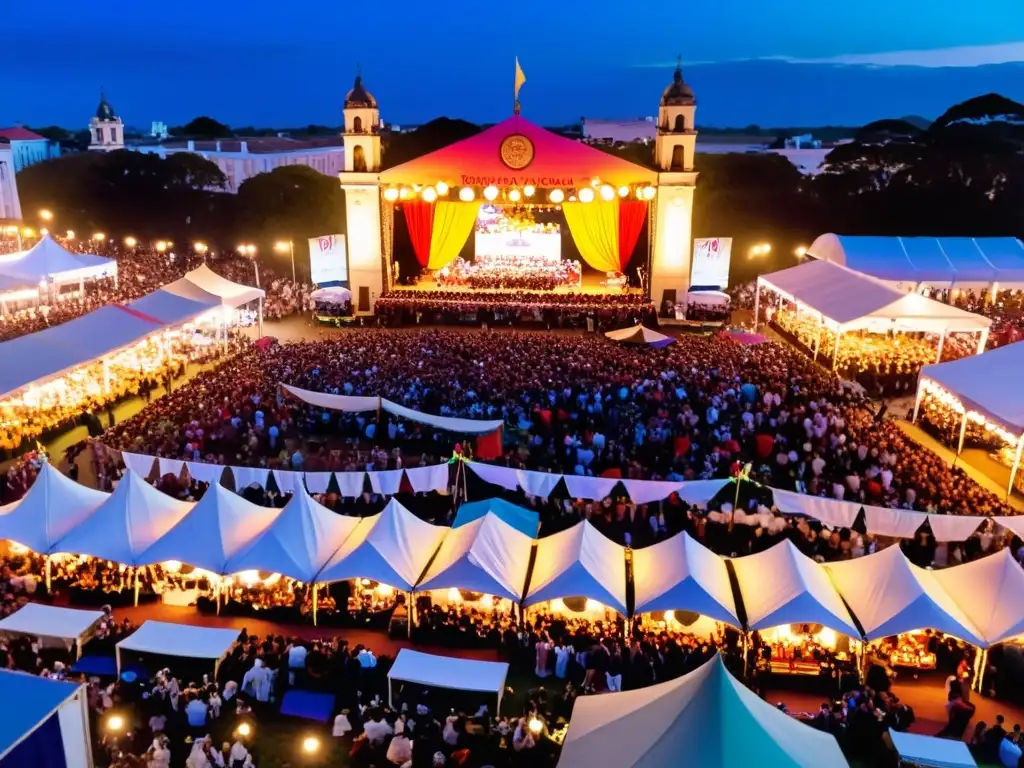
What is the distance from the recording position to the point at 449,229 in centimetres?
2633

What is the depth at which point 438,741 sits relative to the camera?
7.49 meters

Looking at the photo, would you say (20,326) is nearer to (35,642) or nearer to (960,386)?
(35,642)

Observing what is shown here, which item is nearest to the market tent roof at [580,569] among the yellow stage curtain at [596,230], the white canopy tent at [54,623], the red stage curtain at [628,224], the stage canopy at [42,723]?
the stage canopy at [42,723]

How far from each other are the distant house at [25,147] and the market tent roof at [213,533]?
59.8 meters

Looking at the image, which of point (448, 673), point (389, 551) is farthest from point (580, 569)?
point (389, 551)

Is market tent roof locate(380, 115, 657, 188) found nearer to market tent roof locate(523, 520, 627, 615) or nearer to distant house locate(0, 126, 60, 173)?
market tent roof locate(523, 520, 627, 615)

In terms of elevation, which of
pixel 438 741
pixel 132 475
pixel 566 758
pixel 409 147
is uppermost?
pixel 409 147

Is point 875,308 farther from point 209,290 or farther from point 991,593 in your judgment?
point 209,290

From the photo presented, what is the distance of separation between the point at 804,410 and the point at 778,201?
2946 centimetres

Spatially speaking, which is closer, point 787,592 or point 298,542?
point 787,592

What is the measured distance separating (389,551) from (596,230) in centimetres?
1821

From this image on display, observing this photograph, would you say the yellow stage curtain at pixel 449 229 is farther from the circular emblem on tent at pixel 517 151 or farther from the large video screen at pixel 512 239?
the circular emblem on tent at pixel 517 151

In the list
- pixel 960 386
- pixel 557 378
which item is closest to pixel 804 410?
pixel 960 386

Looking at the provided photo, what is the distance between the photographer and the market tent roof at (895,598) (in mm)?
8188
